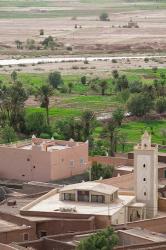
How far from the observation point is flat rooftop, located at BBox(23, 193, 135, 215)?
37.4 metres

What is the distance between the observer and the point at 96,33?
148375 mm

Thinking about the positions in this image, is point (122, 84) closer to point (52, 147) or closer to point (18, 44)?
point (52, 147)

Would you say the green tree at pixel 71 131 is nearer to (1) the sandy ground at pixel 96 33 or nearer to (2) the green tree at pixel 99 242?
(2) the green tree at pixel 99 242

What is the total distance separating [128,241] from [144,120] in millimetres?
38412

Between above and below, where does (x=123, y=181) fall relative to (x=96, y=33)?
below

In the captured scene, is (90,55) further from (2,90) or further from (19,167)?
(19,167)

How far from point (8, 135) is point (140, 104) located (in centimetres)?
1789

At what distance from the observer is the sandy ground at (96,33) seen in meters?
133

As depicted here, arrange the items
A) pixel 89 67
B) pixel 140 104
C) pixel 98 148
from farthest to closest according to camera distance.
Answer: pixel 89 67, pixel 140 104, pixel 98 148

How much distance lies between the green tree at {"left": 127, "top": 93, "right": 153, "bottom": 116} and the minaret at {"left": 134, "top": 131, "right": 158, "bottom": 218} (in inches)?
1275

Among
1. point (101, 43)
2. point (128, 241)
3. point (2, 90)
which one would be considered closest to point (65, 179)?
point (128, 241)

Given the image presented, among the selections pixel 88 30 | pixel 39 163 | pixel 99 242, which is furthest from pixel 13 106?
pixel 88 30

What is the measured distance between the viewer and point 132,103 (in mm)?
72688

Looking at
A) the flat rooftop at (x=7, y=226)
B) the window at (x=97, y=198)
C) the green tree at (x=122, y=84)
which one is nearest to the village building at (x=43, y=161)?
the window at (x=97, y=198)
